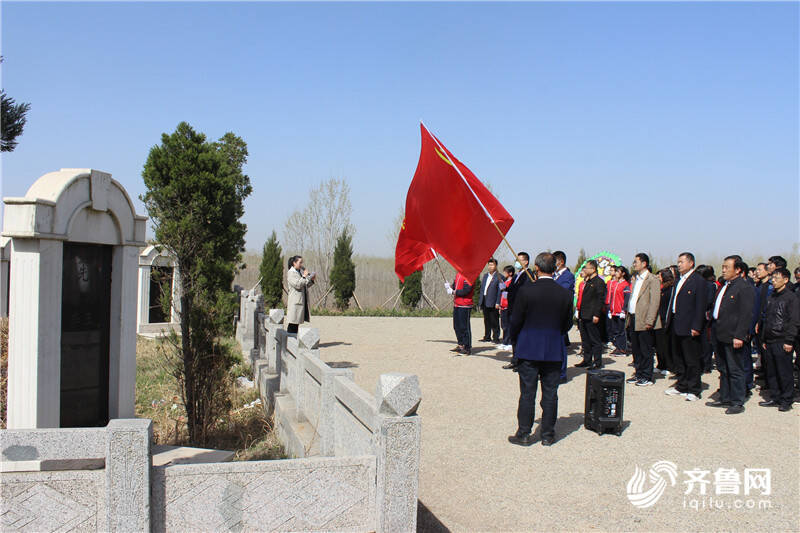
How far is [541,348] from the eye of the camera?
19.8ft

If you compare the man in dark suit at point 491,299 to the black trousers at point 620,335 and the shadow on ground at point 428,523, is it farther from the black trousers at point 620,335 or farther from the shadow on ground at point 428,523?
the shadow on ground at point 428,523

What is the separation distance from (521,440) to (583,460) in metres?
0.69

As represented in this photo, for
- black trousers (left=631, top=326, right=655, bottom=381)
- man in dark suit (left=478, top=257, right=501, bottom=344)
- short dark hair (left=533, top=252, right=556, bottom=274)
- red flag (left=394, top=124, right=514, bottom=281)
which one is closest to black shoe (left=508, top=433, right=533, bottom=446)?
short dark hair (left=533, top=252, right=556, bottom=274)

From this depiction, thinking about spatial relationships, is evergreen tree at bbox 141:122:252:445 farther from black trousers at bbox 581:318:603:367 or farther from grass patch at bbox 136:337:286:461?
black trousers at bbox 581:318:603:367

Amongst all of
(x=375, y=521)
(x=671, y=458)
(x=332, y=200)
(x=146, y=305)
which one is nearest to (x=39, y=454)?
(x=375, y=521)

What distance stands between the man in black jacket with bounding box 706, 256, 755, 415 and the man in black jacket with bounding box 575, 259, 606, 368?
8.27 ft

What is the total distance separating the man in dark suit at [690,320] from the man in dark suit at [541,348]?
3085 millimetres

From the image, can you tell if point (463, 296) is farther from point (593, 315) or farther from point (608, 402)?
point (608, 402)

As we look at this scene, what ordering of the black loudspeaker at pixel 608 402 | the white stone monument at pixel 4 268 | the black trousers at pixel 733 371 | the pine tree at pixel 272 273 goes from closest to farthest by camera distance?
the black loudspeaker at pixel 608 402
the black trousers at pixel 733 371
the white stone monument at pixel 4 268
the pine tree at pixel 272 273

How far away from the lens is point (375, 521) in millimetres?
3467

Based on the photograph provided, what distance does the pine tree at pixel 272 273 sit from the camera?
Answer: 971 inches

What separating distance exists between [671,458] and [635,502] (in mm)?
A: 1290

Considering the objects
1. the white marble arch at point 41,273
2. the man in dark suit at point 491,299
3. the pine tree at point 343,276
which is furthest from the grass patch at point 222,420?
the pine tree at point 343,276

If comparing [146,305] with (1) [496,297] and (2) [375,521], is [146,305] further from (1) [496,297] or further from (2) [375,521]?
(2) [375,521]
